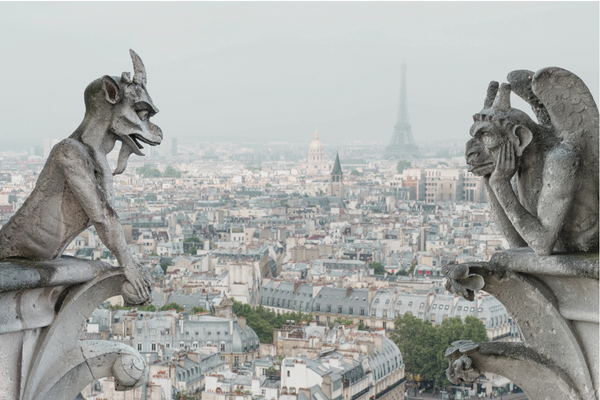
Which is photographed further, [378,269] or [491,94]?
[378,269]

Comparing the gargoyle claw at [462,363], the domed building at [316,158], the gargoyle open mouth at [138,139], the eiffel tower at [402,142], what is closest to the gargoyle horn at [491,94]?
the gargoyle claw at [462,363]

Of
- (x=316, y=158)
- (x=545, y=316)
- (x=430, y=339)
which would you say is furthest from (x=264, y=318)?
(x=316, y=158)

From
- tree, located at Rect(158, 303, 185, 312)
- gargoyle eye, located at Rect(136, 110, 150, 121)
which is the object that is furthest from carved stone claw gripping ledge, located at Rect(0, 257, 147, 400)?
tree, located at Rect(158, 303, 185, 312)

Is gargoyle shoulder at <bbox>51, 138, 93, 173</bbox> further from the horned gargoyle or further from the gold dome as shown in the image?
the gold dome

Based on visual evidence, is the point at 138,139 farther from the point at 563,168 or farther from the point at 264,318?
the point at 264,318

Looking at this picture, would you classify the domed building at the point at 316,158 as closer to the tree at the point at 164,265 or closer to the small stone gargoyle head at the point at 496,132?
the tree at the point at 164,265

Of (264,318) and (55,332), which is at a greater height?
(55,332)
